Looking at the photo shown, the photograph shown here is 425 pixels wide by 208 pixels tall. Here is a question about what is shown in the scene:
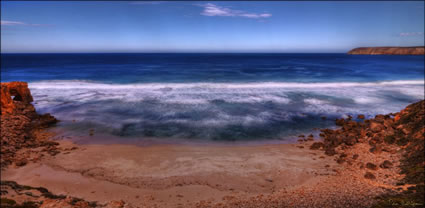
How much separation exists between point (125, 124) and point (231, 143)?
7767mm

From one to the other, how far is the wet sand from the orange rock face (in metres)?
6.21

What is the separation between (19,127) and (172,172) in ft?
34.4

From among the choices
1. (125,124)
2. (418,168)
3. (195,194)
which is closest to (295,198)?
(195,194)

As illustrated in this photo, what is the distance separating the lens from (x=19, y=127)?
47.3ft

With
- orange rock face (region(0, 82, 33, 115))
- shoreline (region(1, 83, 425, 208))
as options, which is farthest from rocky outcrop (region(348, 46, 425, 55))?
orange rock face (region(0, 82, 33, 115))

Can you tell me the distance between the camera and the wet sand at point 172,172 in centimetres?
868

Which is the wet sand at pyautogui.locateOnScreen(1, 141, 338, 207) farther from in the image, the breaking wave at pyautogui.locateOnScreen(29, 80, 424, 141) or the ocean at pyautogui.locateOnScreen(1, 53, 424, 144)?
the breaking wave at pyautogui.locateOnScreen(29, 80, 424, 141)

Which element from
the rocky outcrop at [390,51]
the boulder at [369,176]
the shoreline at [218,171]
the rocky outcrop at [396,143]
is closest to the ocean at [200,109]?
the shoreline at [218,171]

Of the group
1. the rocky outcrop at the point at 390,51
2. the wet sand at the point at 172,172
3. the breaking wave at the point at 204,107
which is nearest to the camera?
the wet sand at the point at 172,172

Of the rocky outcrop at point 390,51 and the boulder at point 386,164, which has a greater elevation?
the rocky outcrop at point 390,51

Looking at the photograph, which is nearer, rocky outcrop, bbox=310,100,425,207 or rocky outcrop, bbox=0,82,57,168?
rocky outcrop, bbox=310,100,425,207

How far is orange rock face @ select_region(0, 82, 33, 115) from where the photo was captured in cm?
1574

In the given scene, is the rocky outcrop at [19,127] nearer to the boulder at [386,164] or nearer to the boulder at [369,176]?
the boulder at [369,176]

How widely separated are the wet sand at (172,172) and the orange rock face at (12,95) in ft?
20.4
